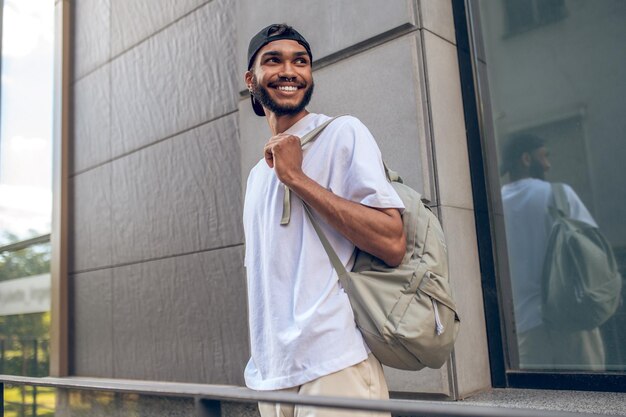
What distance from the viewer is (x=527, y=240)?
12.6ft

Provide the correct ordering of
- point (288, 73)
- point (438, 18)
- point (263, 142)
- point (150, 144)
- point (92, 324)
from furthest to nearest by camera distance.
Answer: point (92, 324) → point (150, 144) → point (263, 142) → point (438, 18) → point (288, 73)

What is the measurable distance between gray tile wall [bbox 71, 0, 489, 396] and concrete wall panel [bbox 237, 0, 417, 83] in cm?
1

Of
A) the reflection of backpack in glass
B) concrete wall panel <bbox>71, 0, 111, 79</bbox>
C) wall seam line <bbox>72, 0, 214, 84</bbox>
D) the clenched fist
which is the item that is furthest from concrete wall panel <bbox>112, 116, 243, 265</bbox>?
the clenched fist

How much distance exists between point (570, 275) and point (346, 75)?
5.96ft

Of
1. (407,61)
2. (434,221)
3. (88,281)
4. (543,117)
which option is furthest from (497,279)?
(88,281)

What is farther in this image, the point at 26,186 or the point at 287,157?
the point at 26,186

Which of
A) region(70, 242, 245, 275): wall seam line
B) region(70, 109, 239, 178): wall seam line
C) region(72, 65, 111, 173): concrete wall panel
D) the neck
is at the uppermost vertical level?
region(72, 65, 111, 173): concrete wall panel

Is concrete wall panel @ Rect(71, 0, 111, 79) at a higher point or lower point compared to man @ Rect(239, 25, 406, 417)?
higher

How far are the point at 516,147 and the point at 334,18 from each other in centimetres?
144

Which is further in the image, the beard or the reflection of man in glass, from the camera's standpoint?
the reflection of man in glass

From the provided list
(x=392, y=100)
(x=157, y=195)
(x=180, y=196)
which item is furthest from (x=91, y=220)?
(x=392, y=100)

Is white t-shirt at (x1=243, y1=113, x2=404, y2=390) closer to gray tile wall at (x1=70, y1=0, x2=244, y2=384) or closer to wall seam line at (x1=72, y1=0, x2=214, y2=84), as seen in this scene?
gray tile wall at (x1=70, y1=0, x2=244, y2=384)

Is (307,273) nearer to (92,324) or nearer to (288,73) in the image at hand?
(288,73)

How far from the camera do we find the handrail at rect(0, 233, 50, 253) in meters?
7.34
